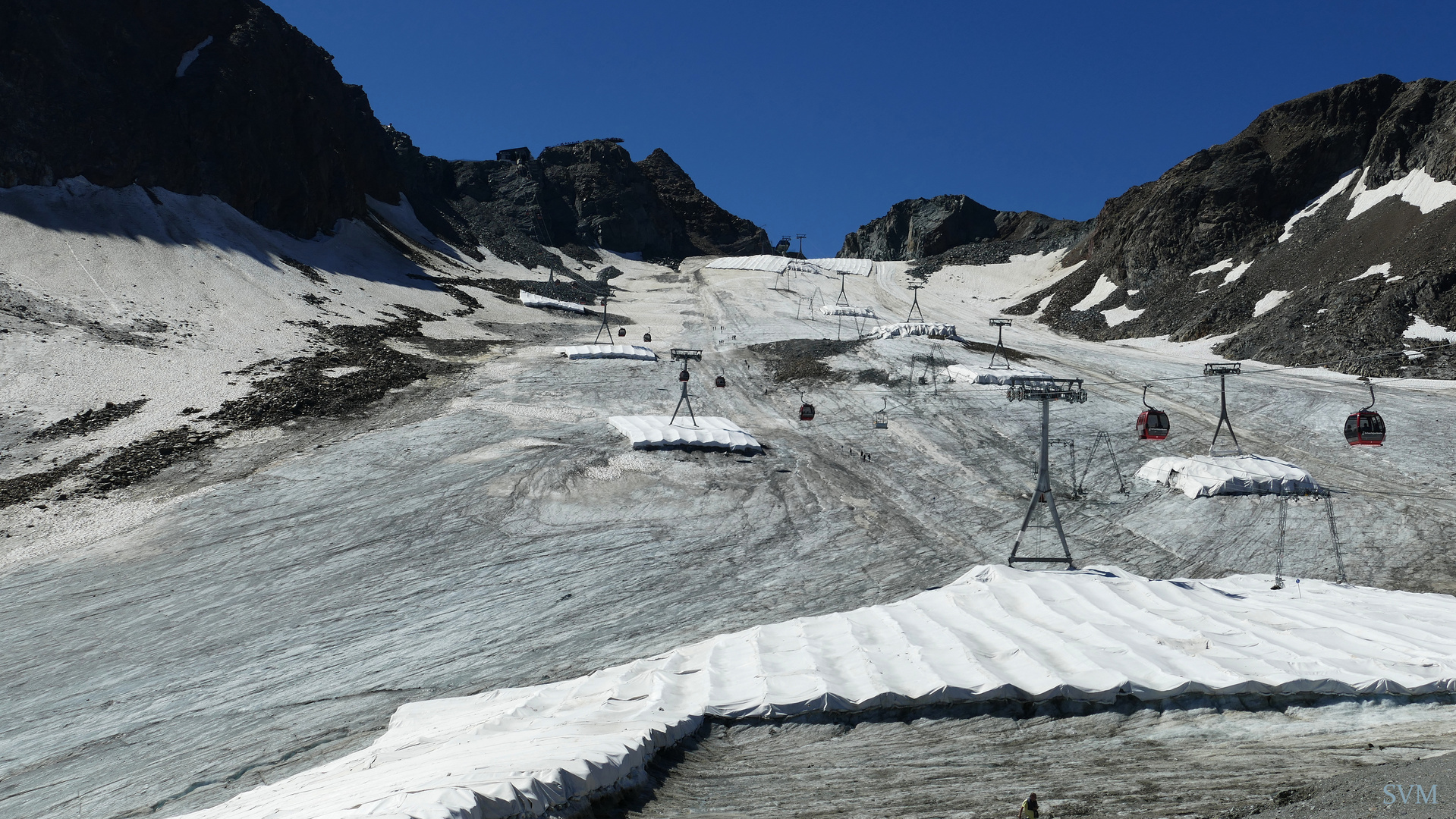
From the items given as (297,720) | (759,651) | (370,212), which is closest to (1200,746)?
(759,651)

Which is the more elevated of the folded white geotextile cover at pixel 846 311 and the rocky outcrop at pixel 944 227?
the rocky outcrop at pixel 944 227

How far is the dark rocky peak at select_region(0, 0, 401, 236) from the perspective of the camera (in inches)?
2191

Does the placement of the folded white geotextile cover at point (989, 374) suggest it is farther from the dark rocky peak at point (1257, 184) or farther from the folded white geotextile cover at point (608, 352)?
the dark rocky peak at point (1257, 184)

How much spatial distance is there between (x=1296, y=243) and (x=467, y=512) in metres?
62.9

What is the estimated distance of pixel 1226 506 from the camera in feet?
88.7

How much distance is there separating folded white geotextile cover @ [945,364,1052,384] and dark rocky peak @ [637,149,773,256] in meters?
87.4

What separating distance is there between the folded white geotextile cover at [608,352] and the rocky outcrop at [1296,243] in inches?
1440

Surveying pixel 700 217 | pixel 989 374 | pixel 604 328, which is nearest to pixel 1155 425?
pixel 989 374

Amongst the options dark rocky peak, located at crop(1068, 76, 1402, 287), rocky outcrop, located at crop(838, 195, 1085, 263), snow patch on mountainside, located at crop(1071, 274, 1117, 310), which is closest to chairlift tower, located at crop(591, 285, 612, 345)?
snow patch on mountainside, located at crop(1071, 274, 1117, 310)

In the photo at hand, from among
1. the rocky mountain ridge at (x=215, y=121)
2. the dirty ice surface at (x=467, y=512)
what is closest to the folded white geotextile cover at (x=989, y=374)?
the dirty ice surface at (x=467, y=512)

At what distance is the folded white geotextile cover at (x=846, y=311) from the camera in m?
71.2

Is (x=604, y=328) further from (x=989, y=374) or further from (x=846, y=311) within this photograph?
(x=989, y=374)

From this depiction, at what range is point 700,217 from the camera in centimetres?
13725

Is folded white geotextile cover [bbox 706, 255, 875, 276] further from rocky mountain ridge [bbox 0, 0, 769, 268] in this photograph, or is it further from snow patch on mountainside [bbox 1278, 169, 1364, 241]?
snow patch on mountainside [bbox 1278, 169, 1364, 241]
